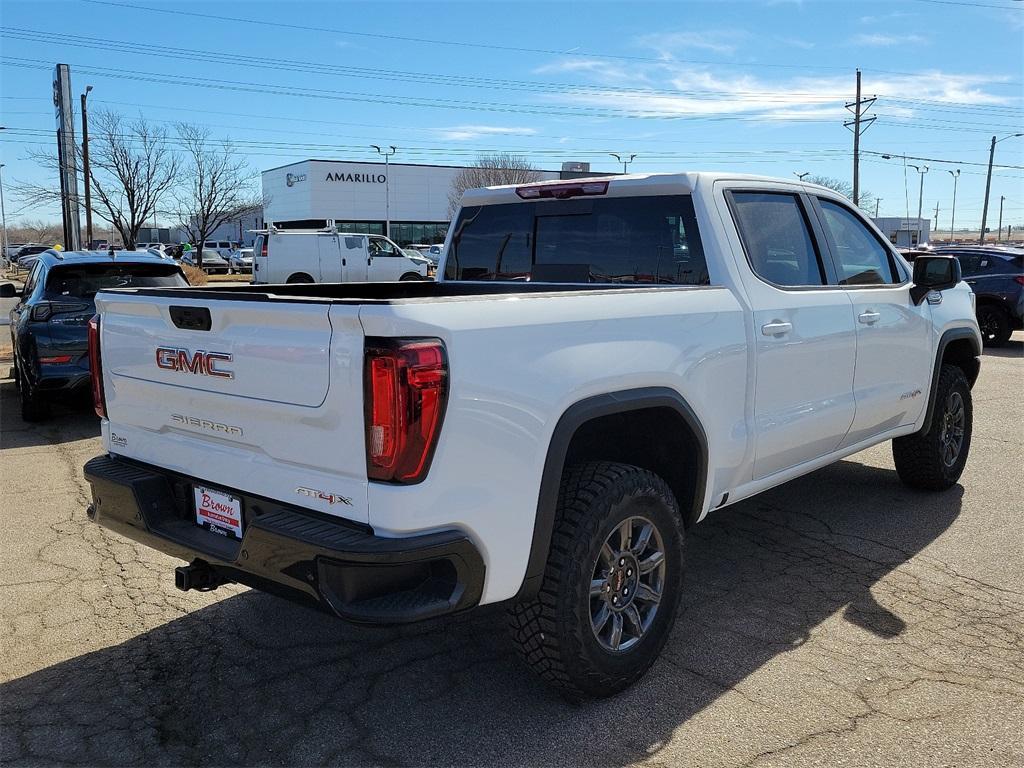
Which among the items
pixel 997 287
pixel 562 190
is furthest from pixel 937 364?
pixel 997 287

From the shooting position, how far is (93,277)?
845 centimetres

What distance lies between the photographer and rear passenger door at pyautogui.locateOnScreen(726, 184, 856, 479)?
3859mm

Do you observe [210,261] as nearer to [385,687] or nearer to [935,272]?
[935,272]

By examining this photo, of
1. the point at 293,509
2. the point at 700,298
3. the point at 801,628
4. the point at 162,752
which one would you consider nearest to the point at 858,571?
the point at 801,628

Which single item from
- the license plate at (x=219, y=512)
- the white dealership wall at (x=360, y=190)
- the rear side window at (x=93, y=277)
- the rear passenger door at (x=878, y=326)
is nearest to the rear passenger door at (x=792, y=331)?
the rear passenger door at (x=878, y=326)

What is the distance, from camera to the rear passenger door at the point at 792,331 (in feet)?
12.7

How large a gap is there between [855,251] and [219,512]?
144 inches

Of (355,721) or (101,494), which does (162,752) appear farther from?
(101,494)

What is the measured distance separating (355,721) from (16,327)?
7402 millimetres

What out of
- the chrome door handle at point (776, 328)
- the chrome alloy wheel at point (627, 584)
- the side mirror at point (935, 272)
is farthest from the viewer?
the side mirror at point (935, 272)

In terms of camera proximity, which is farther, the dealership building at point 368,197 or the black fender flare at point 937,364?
the dealership building at point 368,197

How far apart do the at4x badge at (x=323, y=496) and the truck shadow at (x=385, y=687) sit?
55cm

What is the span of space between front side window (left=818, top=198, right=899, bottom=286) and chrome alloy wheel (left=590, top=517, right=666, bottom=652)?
6.91 feet

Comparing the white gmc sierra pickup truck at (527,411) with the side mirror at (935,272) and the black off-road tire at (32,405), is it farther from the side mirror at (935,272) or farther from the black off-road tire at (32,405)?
the black off-road tire at (32,405)
